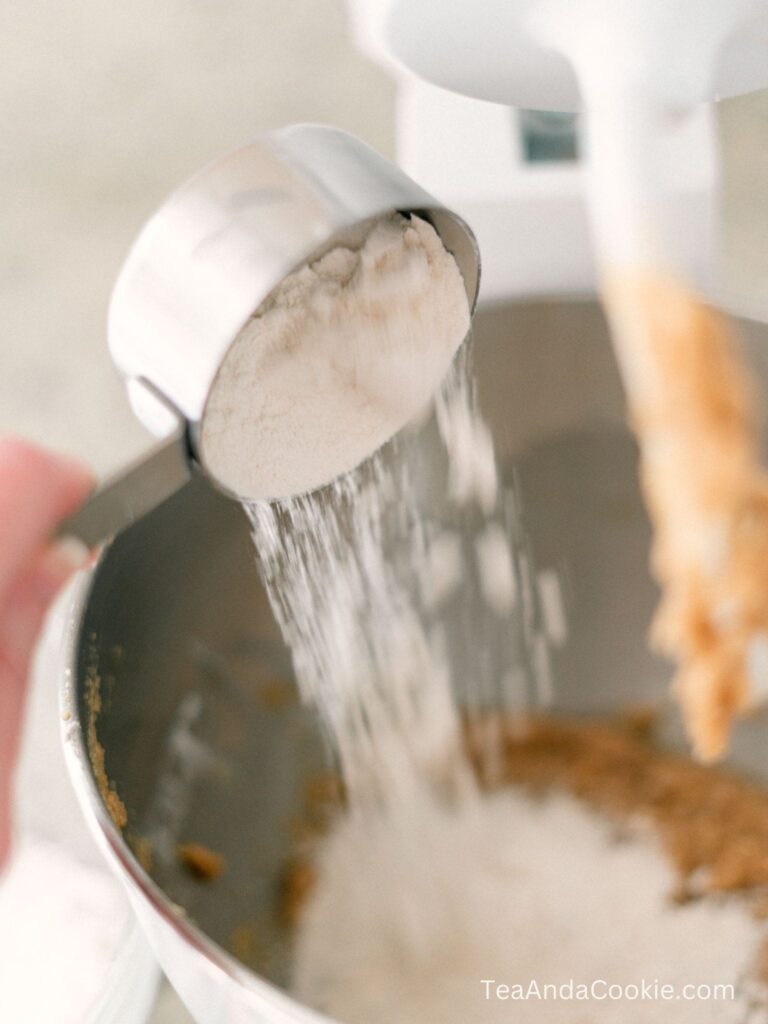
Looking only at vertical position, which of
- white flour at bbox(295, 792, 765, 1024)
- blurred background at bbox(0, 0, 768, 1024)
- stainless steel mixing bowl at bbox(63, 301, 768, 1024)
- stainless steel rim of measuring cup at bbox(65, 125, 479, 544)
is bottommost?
white flour at bbox(295, 792, 765, 1024)

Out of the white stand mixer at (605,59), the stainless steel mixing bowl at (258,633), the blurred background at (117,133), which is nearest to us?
the white stand mixer at (605,59)

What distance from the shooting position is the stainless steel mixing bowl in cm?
49

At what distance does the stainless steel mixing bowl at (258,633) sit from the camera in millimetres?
491

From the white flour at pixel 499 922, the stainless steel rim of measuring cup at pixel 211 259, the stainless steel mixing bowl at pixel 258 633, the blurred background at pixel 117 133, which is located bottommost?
the white flour at pixel 499 922

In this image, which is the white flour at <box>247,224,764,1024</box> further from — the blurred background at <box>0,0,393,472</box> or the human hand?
the blurred background at <box>0,0,393,472</box>

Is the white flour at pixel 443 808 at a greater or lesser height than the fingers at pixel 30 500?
lesser

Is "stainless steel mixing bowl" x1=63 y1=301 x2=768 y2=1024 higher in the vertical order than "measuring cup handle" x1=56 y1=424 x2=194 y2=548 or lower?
lower

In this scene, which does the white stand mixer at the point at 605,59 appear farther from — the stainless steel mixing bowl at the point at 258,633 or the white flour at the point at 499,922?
the white flour at the point at 499,922

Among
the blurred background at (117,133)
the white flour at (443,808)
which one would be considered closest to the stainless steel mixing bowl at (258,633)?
the white flour at (443,808)

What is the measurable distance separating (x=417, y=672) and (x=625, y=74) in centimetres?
38

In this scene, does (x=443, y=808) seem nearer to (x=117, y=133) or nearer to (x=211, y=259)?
(x=211, y=259)

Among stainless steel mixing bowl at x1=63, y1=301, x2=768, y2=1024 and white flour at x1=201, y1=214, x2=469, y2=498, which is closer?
white flour at x1=201, y1=214, x2=469, y2=498

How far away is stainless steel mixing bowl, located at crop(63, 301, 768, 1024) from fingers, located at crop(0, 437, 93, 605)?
2.9 inches

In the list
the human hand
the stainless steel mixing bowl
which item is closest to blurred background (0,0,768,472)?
the stainless steel mixing bowl
